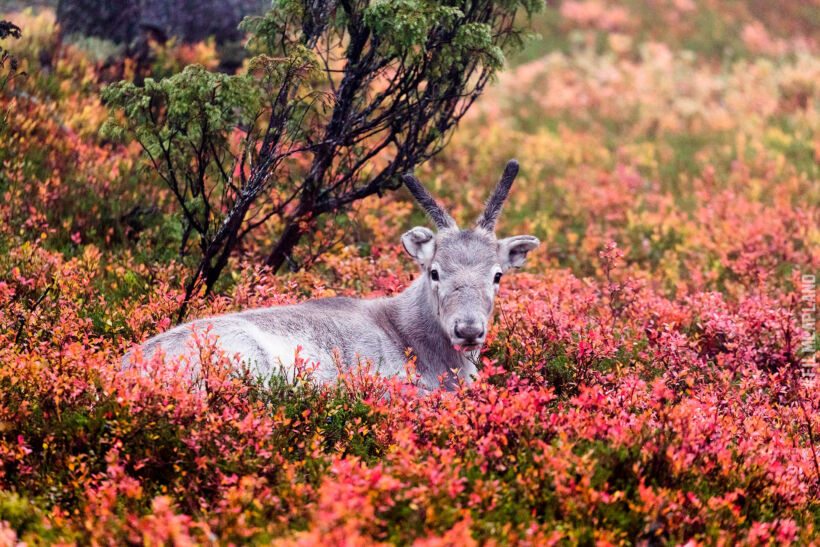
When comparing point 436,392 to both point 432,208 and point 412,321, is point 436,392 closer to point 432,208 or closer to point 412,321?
point 412,321

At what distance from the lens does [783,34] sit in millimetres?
28656

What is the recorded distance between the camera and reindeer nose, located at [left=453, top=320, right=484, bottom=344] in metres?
7.57

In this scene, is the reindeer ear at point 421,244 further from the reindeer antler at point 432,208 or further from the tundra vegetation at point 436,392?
the tundra vegetation at point 436,392

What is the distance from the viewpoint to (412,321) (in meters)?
8.89

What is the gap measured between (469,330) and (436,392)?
0.90 m

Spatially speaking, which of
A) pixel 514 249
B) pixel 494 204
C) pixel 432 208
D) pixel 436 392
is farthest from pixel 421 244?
pixel 436 392

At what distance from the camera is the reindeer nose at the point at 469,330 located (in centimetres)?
757

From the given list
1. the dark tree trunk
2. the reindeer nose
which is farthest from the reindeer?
the dark tree trunk

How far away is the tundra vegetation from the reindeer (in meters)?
0.41

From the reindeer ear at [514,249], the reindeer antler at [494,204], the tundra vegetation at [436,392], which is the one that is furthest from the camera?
the reindeer antler at [494,204]

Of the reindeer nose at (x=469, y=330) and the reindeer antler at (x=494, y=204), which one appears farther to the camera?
the reindeer antler at (x=494, y=204)

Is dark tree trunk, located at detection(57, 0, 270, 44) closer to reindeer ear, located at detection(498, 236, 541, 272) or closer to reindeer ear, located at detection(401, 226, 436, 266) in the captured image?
reindeer ear, located at detection(401, 226, 436, 266)

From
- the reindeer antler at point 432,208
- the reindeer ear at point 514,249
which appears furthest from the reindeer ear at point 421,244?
the reindeer ear at point 514,249

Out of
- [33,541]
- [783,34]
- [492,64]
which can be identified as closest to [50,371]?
[33,541]
